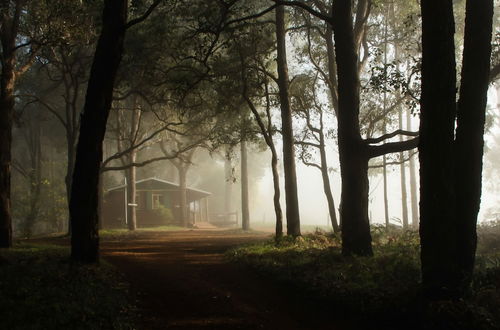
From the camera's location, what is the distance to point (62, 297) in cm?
819

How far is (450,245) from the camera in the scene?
764 centimetres

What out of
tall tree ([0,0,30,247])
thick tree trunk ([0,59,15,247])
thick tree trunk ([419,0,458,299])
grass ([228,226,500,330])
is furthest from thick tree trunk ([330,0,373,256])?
thick tree trunk ([0,59,15,247])

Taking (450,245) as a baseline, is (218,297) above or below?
below

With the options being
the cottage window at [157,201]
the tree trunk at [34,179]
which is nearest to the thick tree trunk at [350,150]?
the tree trunk at [34,179]

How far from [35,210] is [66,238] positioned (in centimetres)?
1185

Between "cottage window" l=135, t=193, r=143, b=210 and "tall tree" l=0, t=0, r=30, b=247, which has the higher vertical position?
"tall tree" l=0, t=0, r=30, b=247

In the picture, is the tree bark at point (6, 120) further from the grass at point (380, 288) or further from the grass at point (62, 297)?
the grass at point (380, 288)

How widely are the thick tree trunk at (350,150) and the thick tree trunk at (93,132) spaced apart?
248 inches

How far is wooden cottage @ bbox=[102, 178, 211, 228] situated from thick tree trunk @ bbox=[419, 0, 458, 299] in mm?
39370

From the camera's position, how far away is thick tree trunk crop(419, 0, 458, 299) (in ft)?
24.8

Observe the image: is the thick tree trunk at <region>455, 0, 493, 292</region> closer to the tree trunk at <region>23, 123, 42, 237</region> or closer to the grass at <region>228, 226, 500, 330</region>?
the grass at <region>228, 226, 500, 330</region>

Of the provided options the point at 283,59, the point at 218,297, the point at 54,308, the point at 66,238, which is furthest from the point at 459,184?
the point at 66,238

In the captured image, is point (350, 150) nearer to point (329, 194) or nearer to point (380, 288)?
point (380, 288)

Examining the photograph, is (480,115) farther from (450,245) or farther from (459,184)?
(450,245)
